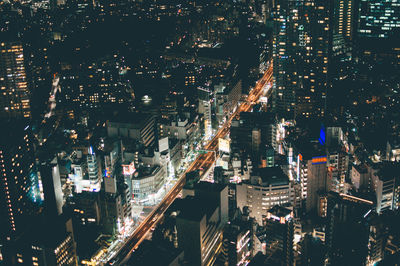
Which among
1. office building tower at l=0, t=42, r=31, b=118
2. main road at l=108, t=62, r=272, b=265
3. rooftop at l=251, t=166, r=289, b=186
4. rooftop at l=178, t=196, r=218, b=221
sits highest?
office building tower at l=0, t=42, r=31, b=118

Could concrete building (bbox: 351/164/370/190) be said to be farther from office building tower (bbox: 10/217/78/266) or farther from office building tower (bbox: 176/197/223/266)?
office building tower (bbox: 10/217/78/266)

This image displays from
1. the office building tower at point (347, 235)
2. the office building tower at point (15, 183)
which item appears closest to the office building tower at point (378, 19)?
the office building tower at point (347, 235)

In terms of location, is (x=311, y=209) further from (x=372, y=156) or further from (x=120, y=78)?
(x=120, y=78)

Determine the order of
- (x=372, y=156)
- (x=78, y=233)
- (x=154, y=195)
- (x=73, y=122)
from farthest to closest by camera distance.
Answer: (x=73, y=122) → (x=372, y=156) → (x=154, y=195) → (x=78, y=233)

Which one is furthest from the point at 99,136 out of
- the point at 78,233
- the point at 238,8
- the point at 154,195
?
the point at 238,8

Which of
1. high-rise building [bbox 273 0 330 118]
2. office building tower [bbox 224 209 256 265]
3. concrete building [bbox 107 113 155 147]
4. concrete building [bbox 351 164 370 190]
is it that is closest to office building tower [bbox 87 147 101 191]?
concrete building [bbox 107 113 155 147]

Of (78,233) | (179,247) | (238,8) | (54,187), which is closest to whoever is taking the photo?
(179,247)
